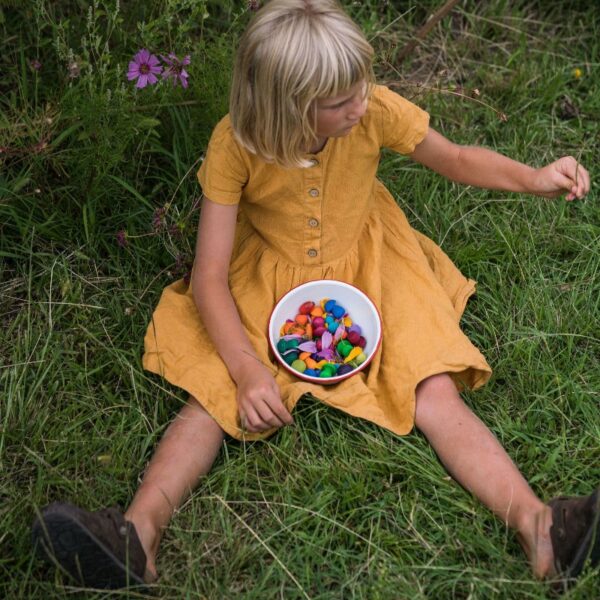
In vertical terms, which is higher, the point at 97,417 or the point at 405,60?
the point at 405,60

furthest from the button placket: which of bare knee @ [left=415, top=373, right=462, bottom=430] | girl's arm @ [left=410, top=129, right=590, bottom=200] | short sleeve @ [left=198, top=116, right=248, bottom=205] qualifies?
bare knee @ [left=415, top=373, right=462, bottom=430]

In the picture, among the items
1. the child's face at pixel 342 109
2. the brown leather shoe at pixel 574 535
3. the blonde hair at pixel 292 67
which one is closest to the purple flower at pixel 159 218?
the blonde hair at pixel 292 67

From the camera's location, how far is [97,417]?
216 centimetres

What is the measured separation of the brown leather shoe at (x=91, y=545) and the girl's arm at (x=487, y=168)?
1099 mm

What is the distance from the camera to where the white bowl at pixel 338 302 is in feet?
6.99

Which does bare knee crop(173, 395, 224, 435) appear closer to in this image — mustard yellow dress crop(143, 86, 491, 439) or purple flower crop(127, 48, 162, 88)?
mustard yellow dress crop(143, 86, 491, 439)

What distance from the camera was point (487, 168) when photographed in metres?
2.21

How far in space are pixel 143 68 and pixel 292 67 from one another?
595 millimetres

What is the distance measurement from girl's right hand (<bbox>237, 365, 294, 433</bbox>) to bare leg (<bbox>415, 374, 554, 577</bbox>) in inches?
12.2

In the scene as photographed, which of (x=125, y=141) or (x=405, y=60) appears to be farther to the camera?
(x=405, y=60)

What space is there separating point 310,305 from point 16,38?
1.14 meters

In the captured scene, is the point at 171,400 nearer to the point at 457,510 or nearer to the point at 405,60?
the point at 457,510

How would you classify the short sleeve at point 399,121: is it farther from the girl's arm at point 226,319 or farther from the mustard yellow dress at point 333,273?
the girl's arm at point 226,319

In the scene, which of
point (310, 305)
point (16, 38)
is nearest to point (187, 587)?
point (310, 305)
